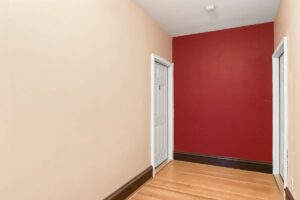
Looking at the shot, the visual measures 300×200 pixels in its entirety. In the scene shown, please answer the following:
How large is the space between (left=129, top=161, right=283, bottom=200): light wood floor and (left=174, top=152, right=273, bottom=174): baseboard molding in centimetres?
11

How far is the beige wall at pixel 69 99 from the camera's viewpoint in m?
1.29

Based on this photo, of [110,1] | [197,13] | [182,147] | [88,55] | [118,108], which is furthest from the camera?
[182,147]

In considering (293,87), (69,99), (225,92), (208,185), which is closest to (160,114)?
(225,92)

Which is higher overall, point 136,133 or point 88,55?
point 88,55

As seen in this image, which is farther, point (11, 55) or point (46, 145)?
point (46, 145)

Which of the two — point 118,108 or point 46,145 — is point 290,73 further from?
point 46,145

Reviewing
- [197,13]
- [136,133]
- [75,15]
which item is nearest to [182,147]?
[136,133]

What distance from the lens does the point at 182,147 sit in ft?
13.3

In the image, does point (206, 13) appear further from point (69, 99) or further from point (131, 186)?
point (131, 186)

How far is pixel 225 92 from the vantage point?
370cm

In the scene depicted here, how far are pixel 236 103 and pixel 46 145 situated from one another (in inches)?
128

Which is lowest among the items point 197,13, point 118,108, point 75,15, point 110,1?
point 118,108

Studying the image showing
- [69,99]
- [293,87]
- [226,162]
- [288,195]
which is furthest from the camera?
[226,162]

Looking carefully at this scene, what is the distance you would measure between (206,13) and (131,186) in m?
2.81
